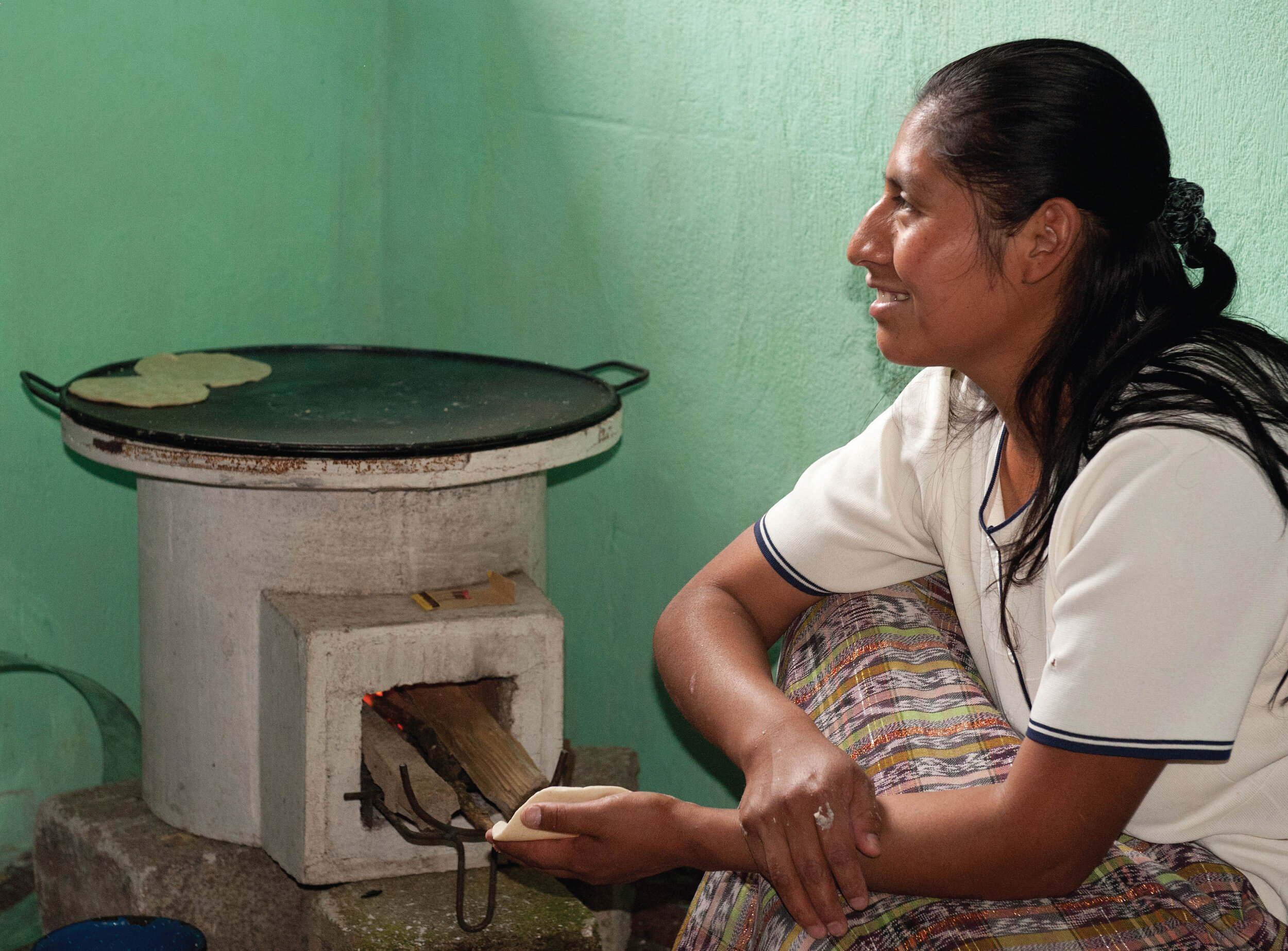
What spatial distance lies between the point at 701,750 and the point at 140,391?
1245 millimetres

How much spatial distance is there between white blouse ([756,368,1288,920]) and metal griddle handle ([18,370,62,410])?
123cm

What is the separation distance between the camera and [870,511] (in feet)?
4.91

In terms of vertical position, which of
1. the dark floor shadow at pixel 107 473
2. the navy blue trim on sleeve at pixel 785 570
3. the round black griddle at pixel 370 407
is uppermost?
the round black griddle at pixel 370 407

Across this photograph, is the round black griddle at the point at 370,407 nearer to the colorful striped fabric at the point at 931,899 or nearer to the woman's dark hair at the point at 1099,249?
the colorful striped fabric at the point at 931,899

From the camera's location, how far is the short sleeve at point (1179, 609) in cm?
107

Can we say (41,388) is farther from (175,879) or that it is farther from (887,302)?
(887,302)

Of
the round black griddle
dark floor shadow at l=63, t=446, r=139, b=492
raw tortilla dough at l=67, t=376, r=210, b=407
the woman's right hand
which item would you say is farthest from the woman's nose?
dark floor shadow at l=63, t=446, r=139, b=492

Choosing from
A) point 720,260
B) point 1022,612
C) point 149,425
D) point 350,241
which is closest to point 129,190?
point 350,241

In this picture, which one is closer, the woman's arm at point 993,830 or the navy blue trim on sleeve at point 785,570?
the woman's arm at point 993,830

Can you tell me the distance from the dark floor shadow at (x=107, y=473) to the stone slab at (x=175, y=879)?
69 cm

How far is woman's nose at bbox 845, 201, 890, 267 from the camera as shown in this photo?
4.42ft

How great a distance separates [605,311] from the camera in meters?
2.67

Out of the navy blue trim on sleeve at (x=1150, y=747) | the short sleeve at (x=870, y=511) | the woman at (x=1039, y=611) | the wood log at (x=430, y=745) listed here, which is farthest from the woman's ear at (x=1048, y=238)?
the wood log at (x=430, y=745)

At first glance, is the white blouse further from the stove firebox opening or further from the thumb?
the stove firebox opening
